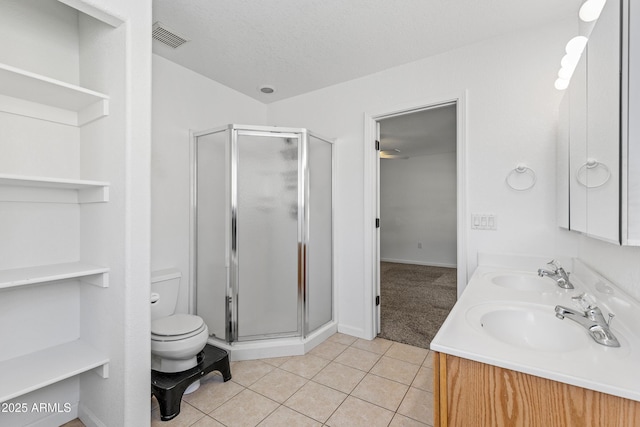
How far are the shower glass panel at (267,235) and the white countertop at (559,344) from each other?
147 centimetres

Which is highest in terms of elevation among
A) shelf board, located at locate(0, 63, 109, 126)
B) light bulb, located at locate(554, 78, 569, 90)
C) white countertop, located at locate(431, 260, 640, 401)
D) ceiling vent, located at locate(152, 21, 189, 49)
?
ceiling vent, located at locate(152, 21, 189, 49)

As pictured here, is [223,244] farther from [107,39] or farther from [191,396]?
[107,39]

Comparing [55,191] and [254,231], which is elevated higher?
[55,191]

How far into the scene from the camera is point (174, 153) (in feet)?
8.08

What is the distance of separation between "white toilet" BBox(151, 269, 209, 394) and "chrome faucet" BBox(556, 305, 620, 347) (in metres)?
1.87

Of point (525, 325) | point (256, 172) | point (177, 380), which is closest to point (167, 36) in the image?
point (256, 172)

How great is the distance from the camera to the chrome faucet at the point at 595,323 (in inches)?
35.8

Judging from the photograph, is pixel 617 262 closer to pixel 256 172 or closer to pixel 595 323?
pixel 595 323

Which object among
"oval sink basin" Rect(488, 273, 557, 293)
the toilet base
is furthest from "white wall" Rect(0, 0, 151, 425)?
"oval sink basin" Rect(488, 273, 557, 293)

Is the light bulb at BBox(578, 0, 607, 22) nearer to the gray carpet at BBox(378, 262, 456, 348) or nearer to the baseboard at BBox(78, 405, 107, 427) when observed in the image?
the gray carpet at BBox(378, 262, 456, 348)

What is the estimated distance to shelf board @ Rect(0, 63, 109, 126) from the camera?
132 cm

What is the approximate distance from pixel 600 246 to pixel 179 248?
2.77 metres

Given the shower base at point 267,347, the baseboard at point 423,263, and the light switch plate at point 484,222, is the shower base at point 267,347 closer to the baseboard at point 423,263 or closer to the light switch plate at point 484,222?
the light switch plate at point 484,222

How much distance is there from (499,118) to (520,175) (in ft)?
1.40
